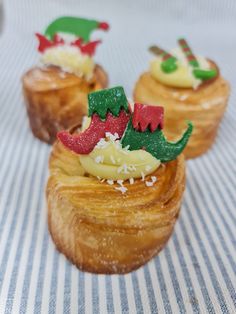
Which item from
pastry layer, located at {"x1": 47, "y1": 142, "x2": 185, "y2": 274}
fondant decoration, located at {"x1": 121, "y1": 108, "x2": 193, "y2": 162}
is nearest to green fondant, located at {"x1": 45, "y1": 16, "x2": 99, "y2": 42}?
pastry layer, located at {"x1": 47, "y1": 142, "x2": 185, "y2": 274}

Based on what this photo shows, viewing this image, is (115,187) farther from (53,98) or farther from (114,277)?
(53,98)

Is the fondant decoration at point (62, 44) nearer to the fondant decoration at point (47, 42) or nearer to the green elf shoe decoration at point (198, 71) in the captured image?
the fondant decoration at point (47, 42)

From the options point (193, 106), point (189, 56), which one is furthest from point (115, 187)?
point (189, 56)

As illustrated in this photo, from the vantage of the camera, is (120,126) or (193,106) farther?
(193,106)

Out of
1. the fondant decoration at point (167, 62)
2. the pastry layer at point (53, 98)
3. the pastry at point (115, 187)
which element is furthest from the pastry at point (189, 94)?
the pastry at point (115, 187)

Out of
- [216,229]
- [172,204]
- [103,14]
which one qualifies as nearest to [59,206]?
[172,204]

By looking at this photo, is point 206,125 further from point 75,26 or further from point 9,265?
point 9,265

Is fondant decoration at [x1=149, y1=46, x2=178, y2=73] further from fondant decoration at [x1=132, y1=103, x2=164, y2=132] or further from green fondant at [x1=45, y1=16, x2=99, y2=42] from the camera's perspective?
fondant decoration at [x1=132, y1=103, x2=164, y2=132]
